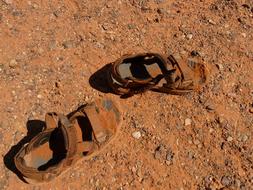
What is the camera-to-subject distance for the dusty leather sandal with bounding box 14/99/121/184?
12.2 feet

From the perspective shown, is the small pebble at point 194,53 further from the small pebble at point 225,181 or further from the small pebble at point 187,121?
the small pebble at point 225,181

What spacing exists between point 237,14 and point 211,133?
161 cm

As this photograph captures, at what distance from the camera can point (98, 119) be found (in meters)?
4.04

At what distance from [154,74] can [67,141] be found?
1.21 metres

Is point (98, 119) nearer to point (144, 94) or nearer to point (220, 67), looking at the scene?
point (144, 94)

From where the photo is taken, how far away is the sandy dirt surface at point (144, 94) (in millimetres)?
4000

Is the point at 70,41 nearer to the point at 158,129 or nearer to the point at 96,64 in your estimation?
the point at 96,64

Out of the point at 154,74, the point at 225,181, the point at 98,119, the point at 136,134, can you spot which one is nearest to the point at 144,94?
the point at 154,74

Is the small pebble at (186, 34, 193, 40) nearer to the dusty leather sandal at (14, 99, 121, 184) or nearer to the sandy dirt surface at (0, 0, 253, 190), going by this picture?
the sandy dirt surface at (0, 0, 253, 190)

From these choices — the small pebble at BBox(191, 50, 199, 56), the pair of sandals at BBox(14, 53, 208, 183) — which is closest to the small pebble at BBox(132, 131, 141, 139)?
the pair of sandals at BBox(14, 53, 208, 183)

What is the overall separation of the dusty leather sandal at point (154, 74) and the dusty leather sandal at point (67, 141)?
0.80ft

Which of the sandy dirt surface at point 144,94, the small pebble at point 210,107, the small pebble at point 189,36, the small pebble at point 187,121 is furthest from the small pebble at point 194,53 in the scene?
the small pebble at point 187,121

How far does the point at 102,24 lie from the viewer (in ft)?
16.2

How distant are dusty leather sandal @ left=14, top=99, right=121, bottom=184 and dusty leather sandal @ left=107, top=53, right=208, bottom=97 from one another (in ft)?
0.80
